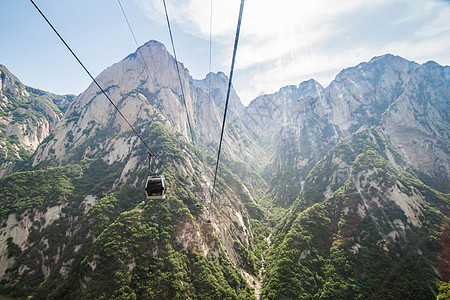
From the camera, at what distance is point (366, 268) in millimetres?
46781

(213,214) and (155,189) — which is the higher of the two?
(213,214)

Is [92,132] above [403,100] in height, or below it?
above

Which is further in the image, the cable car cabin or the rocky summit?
the rocky summit

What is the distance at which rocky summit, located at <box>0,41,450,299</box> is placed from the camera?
132 ft

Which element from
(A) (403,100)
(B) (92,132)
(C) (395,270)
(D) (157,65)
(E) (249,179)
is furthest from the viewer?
(D) (157,65)

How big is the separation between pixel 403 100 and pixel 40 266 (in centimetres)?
17672

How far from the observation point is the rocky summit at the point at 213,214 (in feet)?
132

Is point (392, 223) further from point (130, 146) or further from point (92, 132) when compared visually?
point (92, 132)

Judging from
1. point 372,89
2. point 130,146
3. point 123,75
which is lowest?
point 130,146

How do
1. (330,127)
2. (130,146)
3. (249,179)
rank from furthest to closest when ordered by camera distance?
1. (330,127)
2. (249,179)
3. (130,146)

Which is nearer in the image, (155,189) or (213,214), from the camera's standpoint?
(155,189)

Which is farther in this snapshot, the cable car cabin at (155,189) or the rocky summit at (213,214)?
the rocky summit at (213,214)

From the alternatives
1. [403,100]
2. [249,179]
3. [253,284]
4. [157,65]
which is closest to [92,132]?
[157,65]

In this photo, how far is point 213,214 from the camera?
6262 centimetres
